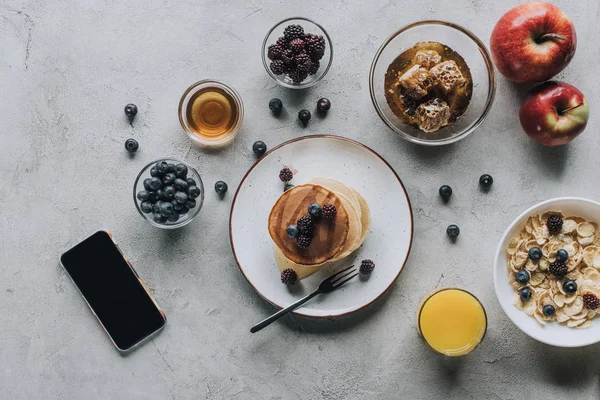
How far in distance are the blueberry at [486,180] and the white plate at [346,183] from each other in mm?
296

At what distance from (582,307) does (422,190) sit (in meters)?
0.67

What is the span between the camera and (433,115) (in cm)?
202

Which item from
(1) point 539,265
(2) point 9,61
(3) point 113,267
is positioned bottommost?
(1) point 539,265

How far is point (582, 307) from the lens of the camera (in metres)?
2.04

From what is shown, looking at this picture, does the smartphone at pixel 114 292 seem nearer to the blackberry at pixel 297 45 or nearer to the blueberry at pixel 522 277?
the blackberry at pixel 297 45

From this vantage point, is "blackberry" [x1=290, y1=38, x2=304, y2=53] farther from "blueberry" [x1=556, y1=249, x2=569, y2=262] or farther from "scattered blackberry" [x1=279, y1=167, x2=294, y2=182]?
"blueberry" [x1=556, y1=249, x2=569, y2=262]

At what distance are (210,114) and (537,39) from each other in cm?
116

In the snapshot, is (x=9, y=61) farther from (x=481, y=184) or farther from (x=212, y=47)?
(x=481, y=184)

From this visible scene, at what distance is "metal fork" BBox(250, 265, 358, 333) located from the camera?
2.10 meters

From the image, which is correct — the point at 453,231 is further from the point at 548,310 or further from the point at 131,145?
the point at 131,145

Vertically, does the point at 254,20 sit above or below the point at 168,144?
above

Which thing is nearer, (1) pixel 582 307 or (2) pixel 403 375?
(1) pixel 582 307

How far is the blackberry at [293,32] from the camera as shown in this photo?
2057 millimetres

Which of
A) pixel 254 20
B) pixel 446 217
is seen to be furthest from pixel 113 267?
pixel 446 217
